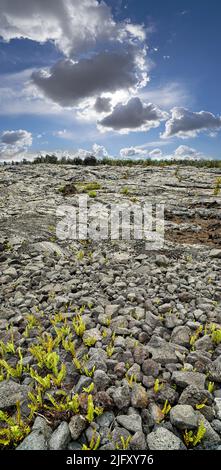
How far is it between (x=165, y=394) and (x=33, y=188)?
14.4m

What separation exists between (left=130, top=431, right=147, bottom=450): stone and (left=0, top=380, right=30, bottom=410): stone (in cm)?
133

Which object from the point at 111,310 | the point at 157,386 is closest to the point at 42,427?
the point at 157,386

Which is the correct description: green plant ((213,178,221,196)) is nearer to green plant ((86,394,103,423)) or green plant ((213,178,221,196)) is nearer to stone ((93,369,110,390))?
stone ((93,369,110,390))

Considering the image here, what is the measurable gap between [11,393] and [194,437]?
2098 millimetres

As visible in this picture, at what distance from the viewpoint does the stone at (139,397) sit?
331cm

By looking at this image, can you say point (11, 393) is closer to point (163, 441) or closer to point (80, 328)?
point (80, 328)

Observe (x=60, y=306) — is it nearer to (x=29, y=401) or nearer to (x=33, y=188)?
(x=29, y=401)

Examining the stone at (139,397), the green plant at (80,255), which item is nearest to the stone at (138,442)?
the stone at (139,397)

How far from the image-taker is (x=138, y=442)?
9.54 ft

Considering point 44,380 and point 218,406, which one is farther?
point 44,380

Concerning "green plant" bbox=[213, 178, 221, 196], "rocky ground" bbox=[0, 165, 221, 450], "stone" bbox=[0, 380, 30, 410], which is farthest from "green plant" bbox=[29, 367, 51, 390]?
"green plant" bbox=[213, 178, 221, 196]

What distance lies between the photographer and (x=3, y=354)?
4.18 metres

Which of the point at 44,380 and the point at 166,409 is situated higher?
the point at 44,380

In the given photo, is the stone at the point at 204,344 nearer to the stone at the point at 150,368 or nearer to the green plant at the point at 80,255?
the stone at the point at 150,368
